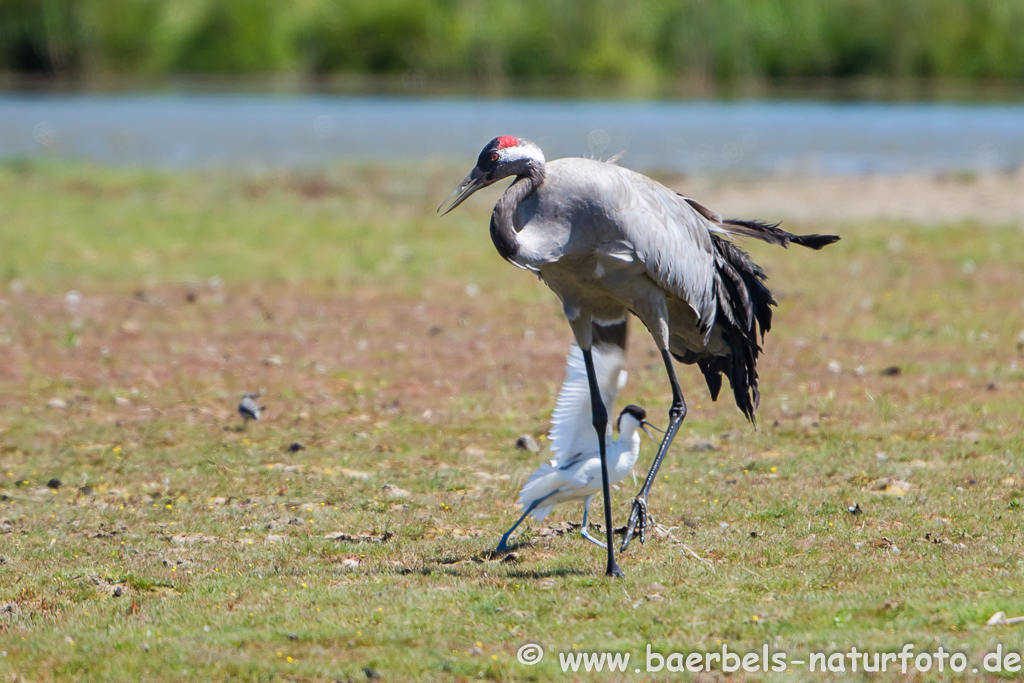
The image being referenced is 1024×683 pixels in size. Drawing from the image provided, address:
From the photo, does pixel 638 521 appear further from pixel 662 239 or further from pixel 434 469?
pixel 434 469

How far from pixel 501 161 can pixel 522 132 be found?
71.0ft

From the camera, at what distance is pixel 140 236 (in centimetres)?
1636

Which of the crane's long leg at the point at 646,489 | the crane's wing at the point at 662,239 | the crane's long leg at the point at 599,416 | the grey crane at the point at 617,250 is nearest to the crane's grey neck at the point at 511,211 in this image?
the grey crane at the point at 617,250

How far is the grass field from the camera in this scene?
201 inches

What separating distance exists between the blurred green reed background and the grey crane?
109 feet

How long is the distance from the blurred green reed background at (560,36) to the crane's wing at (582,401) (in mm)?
33734

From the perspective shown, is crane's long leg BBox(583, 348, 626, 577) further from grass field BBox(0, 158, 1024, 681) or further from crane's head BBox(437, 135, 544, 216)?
crane's head BBox(437, 135, 544, 216)

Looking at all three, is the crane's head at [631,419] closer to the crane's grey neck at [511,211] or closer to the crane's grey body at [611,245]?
the crane's grey body at [611,245]

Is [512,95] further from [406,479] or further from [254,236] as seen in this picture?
[406,479]

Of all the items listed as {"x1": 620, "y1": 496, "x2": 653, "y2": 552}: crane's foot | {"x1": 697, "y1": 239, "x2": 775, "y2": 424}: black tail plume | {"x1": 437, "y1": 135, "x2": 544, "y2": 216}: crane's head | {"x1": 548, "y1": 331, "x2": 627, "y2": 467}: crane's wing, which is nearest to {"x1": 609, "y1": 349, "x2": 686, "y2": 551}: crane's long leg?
{"x1": 620, "y1": 496, "x2": 653, "y2": 552}: crane's foot

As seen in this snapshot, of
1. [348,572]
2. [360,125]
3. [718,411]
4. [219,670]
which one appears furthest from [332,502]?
[360,125]

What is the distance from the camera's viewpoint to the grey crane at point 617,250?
238 inches

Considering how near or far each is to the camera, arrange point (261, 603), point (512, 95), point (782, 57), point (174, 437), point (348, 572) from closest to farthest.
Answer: point (261, 603), point (348, 572), point (174, 437), point (512, 95), point (782, 57)

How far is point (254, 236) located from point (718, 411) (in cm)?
900
